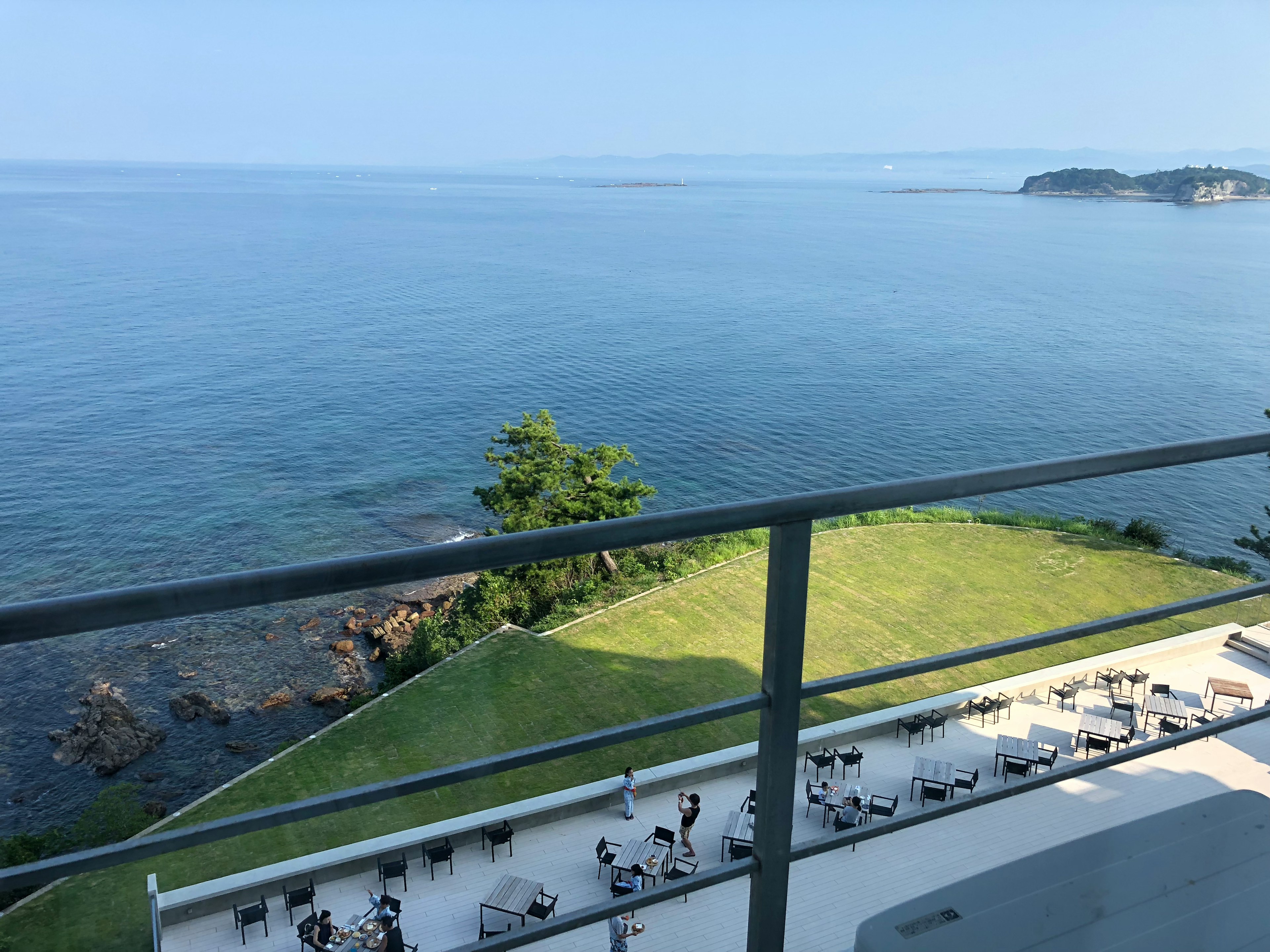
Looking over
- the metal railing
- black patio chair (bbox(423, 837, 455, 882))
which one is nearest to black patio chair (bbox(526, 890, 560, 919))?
black patio chair (bbox(423, 837, 455, 882))

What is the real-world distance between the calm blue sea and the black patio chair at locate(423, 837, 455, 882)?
123 cm

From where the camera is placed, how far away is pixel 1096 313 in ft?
203

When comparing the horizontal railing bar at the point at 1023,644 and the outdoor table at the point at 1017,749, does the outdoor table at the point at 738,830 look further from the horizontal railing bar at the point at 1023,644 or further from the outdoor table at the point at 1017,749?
the outdoor table at the point at 1017,749

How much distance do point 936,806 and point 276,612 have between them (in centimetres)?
2252

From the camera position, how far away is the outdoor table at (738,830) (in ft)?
4.02

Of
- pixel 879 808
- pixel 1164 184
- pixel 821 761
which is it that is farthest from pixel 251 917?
pixel 1164 184

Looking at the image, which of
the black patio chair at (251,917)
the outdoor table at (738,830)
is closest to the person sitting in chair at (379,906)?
the black patio chair at (251,917)

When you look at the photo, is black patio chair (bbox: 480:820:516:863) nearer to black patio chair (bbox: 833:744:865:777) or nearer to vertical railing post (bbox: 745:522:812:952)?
black patio chair (bbox: 833:744:865:777)

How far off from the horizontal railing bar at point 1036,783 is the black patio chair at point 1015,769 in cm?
7

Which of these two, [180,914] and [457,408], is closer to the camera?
[180,914]

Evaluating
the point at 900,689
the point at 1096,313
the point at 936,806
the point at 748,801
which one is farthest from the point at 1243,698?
the point at 1096,313

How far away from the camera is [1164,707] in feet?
11.3

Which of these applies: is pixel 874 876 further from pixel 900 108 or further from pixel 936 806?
pixel 900 108

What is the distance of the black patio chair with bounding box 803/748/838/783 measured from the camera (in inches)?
74.4
